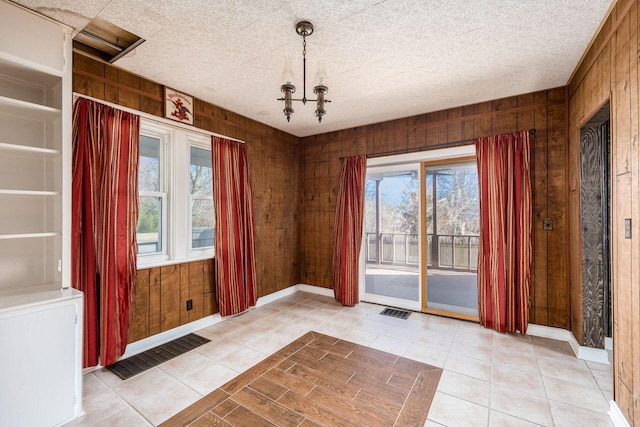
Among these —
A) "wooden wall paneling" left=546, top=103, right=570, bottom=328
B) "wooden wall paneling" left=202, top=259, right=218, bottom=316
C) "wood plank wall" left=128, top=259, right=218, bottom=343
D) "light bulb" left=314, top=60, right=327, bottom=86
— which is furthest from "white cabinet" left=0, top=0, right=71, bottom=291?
"wooden wall paneling" left=546, top=103, right=570, bottom=328

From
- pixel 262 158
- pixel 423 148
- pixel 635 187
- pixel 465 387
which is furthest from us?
pixel 262 158

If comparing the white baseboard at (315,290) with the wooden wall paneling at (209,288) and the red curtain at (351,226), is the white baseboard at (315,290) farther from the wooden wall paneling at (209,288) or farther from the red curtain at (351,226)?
the wooden wall paneling at (209,288)

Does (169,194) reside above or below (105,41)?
below

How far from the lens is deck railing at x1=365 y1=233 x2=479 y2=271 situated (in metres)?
4.34

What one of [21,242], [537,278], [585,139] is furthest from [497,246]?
[21,242]

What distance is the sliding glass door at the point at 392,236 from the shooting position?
414 cm

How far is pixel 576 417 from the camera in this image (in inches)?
75.5

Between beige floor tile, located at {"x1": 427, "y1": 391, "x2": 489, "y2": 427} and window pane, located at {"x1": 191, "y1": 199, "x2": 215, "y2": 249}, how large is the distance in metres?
3.01

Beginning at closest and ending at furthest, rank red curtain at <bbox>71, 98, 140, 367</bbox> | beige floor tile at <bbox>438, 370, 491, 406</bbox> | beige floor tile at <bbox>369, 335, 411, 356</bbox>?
beige floor tile at <bbox>438, 370, 491, 406</bbox> < red curtain at <bbox>71, 98, 140, 367</bbox> < beige floor tile at <bbox>369, 335, 411, 356</bbox>

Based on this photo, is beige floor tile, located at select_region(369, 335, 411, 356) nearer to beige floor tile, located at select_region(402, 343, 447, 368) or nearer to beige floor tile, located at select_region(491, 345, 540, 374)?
beige floor tile, located at select_region(402, 343, 447, 368)

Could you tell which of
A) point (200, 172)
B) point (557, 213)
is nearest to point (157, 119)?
point (200, 172)

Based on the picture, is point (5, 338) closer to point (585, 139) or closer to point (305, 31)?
point (305, 31)

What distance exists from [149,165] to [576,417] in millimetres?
4344

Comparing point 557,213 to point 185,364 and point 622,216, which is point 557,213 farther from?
point 185,364
